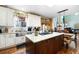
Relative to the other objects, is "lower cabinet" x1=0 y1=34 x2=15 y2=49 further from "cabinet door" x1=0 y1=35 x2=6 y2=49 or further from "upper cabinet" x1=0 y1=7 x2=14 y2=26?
A: "upper cabinet" x1=0 y1=7 x2=14 y2=26

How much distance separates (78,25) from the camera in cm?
152

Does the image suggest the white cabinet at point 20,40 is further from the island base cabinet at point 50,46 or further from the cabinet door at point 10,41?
the island base cabinet at point 50,46

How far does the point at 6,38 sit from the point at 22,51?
0.33 metres

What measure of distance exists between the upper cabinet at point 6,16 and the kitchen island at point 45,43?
0.36m

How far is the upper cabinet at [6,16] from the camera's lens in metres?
1.36

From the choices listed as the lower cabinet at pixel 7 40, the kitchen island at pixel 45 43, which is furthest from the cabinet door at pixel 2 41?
the kitchen island at pixel 45 43

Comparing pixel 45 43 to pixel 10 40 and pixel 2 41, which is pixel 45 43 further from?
pixel 2 41

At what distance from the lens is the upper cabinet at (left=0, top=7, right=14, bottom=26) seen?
1.36 metres

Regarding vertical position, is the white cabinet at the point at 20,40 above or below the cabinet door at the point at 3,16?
below

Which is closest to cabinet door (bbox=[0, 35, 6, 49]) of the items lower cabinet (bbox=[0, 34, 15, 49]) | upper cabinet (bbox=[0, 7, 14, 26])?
lower cabinet (bbox=[0, 34, 15, 49])

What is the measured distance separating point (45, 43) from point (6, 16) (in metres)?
0.77

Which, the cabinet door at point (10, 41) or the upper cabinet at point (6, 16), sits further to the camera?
the cabinet door at point (10, 41)

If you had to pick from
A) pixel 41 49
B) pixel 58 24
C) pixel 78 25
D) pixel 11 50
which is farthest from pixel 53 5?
pixel 11 50
